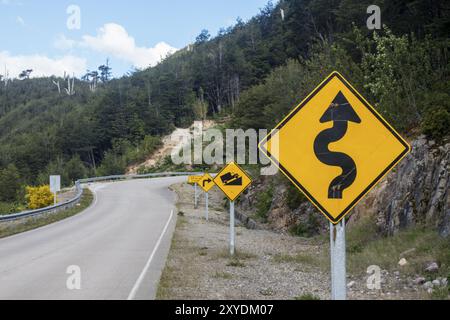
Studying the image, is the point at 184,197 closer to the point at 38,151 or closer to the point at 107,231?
the point at 107,231

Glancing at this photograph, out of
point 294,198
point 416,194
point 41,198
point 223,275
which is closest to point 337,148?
point 223,275

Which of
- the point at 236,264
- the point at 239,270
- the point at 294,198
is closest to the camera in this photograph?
the point at 239,270

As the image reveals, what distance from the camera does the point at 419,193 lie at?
42.5 feet

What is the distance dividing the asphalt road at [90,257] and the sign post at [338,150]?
5191 mm

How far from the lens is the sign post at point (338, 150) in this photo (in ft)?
14.0

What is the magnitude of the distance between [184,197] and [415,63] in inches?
1060

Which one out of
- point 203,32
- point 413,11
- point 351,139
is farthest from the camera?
point 203,32

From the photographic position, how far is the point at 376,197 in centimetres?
1625

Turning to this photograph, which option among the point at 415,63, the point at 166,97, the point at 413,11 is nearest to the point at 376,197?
the point at 415,63

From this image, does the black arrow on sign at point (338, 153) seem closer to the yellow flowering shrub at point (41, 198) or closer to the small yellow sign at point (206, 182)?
the small yellow sign at point (206, 182)

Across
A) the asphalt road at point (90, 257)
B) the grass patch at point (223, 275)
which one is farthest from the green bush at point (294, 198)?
the grass patch at point (223, 275)

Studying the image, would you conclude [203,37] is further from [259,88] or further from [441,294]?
[441,294]

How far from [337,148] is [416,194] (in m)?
9.88

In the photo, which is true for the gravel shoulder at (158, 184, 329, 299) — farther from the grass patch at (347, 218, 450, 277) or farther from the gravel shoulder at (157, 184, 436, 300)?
the grass patch at (347, 218, 450, 277)
